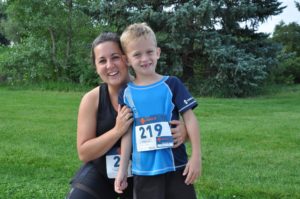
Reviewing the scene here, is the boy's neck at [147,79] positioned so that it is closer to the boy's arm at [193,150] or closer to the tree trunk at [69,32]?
the boy's arm at [193,150]

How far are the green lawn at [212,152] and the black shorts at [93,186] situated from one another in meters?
1.75

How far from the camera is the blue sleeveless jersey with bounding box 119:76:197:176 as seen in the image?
2596 mm

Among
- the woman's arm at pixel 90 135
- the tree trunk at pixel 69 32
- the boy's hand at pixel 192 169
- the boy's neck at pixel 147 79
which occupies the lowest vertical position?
the boy's hand at pixel 192 169

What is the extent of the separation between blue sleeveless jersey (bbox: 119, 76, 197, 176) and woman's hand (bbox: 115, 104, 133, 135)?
3 cm

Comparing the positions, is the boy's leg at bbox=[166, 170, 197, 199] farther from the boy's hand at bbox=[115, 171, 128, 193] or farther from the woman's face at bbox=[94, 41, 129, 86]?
the woman's face at bbox=[94, 41, 129, 86]

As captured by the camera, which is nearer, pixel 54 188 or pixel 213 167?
pixel 54 188

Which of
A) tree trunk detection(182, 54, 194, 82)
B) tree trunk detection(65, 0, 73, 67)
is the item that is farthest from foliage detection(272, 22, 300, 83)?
tree trunk detection(65, 0, 73, 67)

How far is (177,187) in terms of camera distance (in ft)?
8.68

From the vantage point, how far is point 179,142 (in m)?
2.63

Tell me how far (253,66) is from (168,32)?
298 centimetres

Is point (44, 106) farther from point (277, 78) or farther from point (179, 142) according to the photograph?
point (277, 78)

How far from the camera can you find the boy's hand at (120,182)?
2727 mm

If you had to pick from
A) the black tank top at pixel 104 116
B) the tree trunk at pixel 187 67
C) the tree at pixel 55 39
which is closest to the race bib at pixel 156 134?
the black tank top at pixel 104 116

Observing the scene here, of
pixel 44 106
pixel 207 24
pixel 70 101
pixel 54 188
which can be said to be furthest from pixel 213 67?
pixel 54 188
